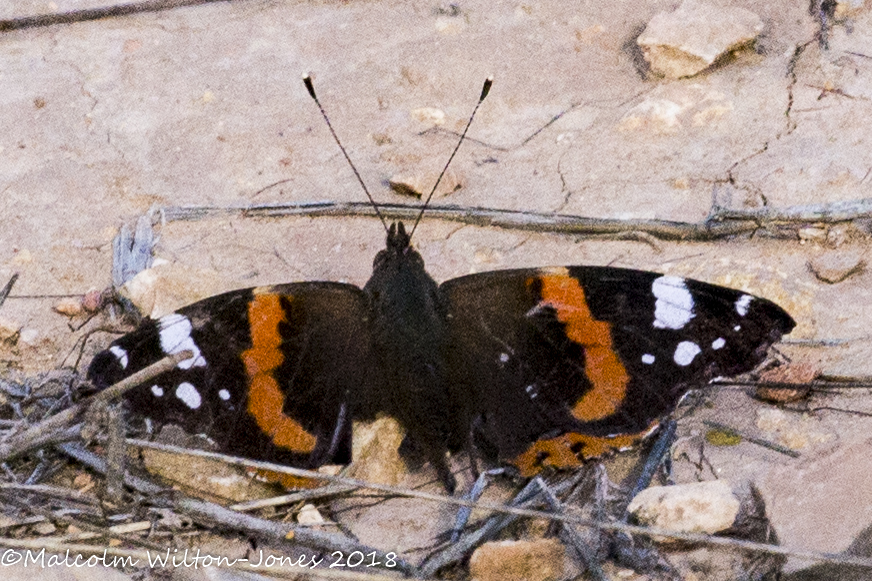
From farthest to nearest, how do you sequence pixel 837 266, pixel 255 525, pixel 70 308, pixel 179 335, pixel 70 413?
pixel 70 308 < pixel 837 266 < pixel 179 335 < pixel 255 525 < pixel 70 413

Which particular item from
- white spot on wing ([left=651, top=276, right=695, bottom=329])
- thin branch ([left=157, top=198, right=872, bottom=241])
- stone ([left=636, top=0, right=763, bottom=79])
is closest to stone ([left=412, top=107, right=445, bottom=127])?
thin branch ([left=157, top=198, right=872, bottom=241])

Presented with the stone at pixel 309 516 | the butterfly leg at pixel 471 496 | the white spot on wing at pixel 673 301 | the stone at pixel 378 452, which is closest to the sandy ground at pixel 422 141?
the white spot on wing at pixel 673 301

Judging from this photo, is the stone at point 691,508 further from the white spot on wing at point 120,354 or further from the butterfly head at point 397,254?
the white spot on wing at point 120,354

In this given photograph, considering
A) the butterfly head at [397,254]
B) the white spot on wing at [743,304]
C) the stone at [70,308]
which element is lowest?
the stone at [70,308]

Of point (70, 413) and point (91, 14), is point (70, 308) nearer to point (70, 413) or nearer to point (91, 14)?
point (70, 413)

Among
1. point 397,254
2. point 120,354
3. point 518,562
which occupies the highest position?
point 397,254

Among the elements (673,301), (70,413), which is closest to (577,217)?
(673,301)
